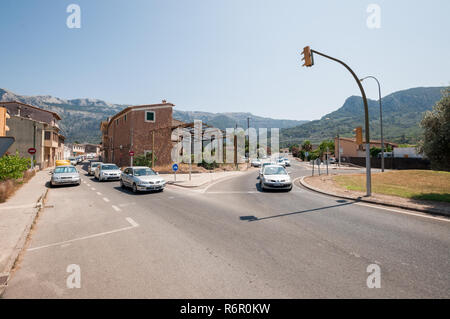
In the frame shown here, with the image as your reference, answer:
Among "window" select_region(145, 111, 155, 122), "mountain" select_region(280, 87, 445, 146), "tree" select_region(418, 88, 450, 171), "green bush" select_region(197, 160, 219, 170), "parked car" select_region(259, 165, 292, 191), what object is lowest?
"parked car" select_region(259, 165, 292, 191)

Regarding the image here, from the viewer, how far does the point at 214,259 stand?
3.88m

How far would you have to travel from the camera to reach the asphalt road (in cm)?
298

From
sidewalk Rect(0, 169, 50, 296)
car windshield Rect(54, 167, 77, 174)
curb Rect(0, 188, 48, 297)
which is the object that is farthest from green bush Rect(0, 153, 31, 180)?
curb Rect(0, 188, 48, 297)

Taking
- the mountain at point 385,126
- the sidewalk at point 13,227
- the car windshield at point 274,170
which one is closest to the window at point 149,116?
the car windshield at point 274,170

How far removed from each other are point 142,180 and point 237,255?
368 inches

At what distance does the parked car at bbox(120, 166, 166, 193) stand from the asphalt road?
4569mm

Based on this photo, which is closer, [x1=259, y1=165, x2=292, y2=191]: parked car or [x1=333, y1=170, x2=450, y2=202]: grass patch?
[x1=333, y1=170, x2=450, y2=202]: grass patch

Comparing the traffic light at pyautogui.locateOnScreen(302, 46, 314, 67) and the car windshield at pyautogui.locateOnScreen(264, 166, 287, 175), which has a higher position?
the traffic light at pyautogui.locateOnScreen(302, 46, 314, 67)

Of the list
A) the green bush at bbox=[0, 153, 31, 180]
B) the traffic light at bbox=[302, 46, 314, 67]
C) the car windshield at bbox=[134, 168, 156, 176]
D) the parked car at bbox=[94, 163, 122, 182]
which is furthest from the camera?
the parked car at bbox=[94, 163, 122, 182]

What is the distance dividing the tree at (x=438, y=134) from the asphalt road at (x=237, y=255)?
5.93 metres

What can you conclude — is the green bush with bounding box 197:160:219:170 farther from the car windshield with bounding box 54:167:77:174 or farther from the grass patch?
the grass patch

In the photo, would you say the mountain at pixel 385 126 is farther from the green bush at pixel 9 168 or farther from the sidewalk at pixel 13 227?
the sidewalk at pixel 13 227

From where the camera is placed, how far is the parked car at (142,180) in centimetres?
1201
